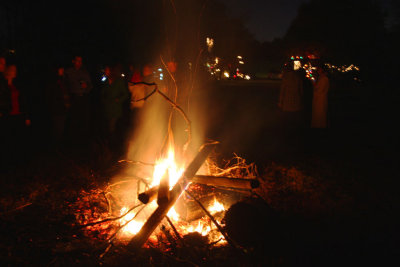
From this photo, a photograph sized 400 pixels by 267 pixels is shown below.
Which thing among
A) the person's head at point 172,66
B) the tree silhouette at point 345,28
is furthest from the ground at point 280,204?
the tree silhouette at point 345,28

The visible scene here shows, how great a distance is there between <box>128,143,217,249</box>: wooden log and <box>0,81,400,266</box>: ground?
0.86 ft

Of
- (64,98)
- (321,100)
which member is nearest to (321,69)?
(321,100)

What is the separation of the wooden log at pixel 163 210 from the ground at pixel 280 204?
263 millimetres

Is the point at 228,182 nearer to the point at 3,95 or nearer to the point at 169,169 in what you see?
the point at 169,169

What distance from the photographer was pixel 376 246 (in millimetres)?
3170

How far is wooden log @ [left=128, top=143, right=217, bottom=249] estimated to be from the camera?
2518 mm

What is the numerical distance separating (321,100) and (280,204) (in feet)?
14.9

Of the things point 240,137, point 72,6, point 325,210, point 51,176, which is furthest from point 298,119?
point 72,6

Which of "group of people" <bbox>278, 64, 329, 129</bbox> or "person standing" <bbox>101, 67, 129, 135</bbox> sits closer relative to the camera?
"person standing" <bbox>101, 67, 129, 135</bbox>

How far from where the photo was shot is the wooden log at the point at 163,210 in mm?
2518

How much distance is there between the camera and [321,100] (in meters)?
7.48

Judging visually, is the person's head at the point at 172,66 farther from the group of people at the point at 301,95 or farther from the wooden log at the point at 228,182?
the group of people at the point at 301,95

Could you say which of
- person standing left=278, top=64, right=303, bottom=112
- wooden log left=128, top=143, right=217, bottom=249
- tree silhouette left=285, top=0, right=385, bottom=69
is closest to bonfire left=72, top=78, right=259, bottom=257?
wooden log left=128, top=143, right=217, bottom=249

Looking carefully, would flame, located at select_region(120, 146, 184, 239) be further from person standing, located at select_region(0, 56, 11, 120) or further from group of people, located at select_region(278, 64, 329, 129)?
group of people, located at select_region(278, 64, 329, 129)
